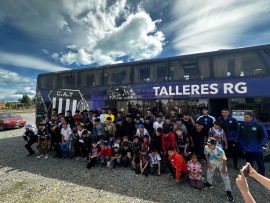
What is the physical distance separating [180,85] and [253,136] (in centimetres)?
316

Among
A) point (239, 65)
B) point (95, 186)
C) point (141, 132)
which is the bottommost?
point (95, 186)

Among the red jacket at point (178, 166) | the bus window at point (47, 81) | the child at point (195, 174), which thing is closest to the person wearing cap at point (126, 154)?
the red jacket at point (178, 166)

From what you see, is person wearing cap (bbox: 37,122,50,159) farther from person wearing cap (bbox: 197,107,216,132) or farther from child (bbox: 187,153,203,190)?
person wearing cap (bbox: 197,107,216,132)

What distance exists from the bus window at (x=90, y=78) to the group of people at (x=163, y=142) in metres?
1.67

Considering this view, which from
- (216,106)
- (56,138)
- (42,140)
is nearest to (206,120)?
(216,106)

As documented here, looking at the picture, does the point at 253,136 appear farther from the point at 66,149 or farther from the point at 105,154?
the point at 66,149

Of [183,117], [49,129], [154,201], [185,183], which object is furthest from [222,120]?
[49,129]

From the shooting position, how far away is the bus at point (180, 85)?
5633mm

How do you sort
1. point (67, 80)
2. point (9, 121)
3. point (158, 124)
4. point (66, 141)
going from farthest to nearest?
point (9, 121) → point (67, 80) → point (66, 141) → point (158, 124)

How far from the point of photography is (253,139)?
14.9 feet

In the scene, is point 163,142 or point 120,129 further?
point 120,129

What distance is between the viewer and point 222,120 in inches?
216

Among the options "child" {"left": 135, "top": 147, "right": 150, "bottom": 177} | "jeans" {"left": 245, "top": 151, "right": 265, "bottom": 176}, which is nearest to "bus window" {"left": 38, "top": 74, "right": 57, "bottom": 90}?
"child" {"left": 135, "top": 147, "right": 150, "bottom": 177}

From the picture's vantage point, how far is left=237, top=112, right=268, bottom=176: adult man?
4.43 metres
